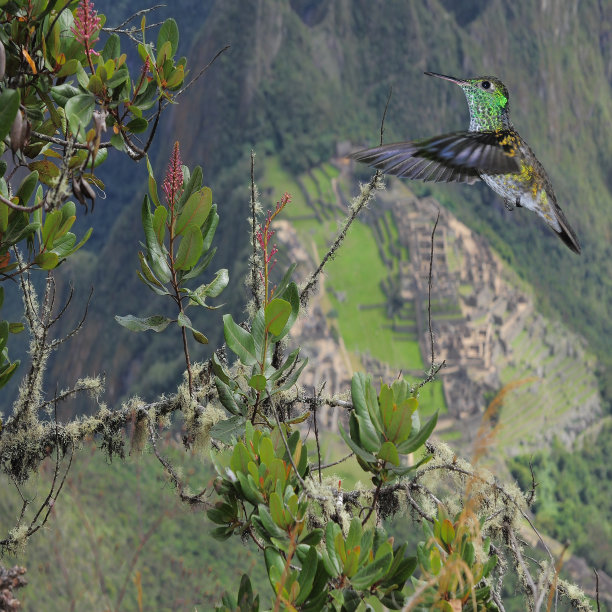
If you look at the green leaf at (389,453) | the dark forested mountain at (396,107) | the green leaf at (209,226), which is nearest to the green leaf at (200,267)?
the green leaf at (209,226)

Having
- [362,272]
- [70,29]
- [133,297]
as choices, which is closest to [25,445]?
[70,29]

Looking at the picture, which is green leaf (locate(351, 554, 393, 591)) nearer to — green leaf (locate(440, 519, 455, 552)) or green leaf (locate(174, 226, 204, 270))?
green leaf (locate(440, 519, 455, 552))

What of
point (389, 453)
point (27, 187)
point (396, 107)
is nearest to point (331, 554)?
point (389, 453)

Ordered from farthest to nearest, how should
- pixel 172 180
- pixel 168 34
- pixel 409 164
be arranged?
pixel 168 34 < pixel 409 164 < pixel 172 180

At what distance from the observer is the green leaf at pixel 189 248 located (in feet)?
5.26

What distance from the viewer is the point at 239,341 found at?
1.51m

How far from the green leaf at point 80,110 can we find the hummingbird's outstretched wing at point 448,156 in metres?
0.62

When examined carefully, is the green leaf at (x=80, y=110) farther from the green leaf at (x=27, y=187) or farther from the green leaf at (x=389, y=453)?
the green leaf at (x=389, y=453)

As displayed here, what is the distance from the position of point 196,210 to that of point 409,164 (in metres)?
0.56

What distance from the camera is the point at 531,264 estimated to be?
61219mm

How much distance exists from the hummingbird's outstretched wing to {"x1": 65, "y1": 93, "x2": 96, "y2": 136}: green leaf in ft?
2.02

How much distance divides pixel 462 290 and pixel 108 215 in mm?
43728

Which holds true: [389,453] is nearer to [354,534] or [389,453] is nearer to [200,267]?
[354,534]

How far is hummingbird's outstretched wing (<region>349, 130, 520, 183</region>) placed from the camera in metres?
1.74
